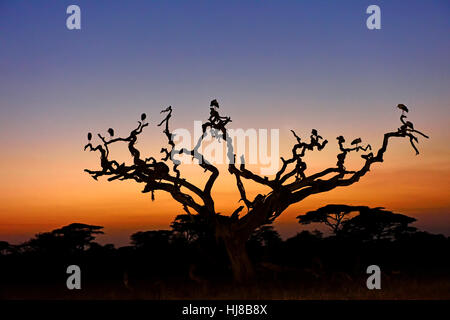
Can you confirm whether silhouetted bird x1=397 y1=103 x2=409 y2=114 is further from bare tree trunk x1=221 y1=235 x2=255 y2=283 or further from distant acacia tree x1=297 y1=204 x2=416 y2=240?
distant acacia tree x1=297 y1=204 x2=416 y2=240

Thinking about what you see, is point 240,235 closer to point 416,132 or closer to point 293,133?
point 293,133

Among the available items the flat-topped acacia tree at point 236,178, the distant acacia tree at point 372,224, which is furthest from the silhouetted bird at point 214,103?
the distant acacia tree at point 372,224

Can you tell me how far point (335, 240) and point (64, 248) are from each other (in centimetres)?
2268

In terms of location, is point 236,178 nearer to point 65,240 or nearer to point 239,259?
point 239,259

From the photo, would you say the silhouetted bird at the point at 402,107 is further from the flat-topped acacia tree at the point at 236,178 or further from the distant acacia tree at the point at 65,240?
the distant acacia tree at the point at 65,240

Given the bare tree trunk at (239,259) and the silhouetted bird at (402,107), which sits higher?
the silhouetted bird at (402,107)

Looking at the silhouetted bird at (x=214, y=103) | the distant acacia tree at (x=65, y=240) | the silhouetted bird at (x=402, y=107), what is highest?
the silhouetted bird at (x=214, y=103)

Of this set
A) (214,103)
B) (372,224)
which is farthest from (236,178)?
(372,224)

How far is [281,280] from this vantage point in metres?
23.1

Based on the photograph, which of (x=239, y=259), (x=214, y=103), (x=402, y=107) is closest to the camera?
(x=214, y=103)

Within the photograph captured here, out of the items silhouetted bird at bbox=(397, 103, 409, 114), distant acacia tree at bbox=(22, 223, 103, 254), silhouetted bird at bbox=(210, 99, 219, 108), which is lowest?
distant acacia tree at bbox=(22, 223, 103, 254)

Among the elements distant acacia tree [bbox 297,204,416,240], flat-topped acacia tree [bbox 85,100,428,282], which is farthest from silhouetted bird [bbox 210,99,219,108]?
distant acacia tree [bbox 297,204,416,240]

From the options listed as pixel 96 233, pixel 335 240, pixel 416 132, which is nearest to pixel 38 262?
pixel 96 233

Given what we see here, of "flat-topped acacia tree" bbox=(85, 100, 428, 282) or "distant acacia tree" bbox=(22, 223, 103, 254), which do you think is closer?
"flat-topped acacia tree" bbox=(85, 100, 428, 282)
